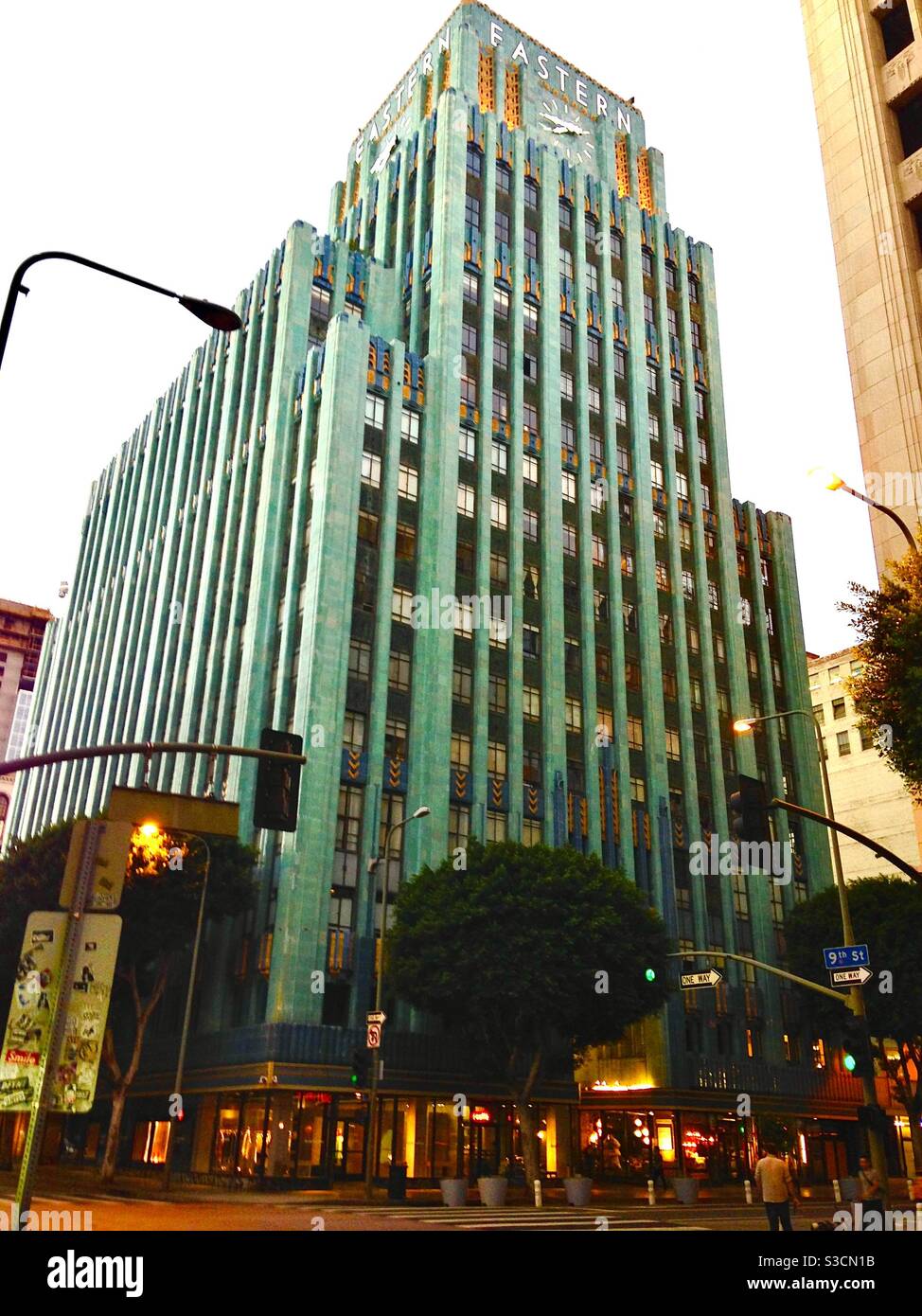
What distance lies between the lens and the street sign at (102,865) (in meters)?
9.84

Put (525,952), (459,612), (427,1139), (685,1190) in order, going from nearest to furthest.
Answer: (685,1190)
(525,952)
(427,1139)
(459,612)

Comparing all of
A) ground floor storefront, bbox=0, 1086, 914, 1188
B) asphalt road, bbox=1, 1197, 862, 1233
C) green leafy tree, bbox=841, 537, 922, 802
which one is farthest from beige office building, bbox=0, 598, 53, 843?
green leafy tree, bbox=841, 537, 922, 802

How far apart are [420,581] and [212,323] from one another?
4279 centimetres

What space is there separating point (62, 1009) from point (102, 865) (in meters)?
1.36

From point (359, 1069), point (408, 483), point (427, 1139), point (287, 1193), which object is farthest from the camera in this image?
point (408, 483)

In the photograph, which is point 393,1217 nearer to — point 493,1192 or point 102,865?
point 493,1192

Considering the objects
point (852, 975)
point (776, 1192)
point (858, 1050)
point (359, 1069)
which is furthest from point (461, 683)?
point (776, 1192)

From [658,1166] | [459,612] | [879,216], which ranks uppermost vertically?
[459,612]

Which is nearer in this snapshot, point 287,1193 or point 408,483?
point 287,1193

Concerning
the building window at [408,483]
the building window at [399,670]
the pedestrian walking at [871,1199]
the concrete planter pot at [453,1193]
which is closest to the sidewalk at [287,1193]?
the concrete planter pot at [453,1193]

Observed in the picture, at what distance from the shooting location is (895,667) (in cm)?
2050

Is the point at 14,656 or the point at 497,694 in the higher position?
the point at 14,656

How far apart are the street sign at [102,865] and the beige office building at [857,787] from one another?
283 feet
